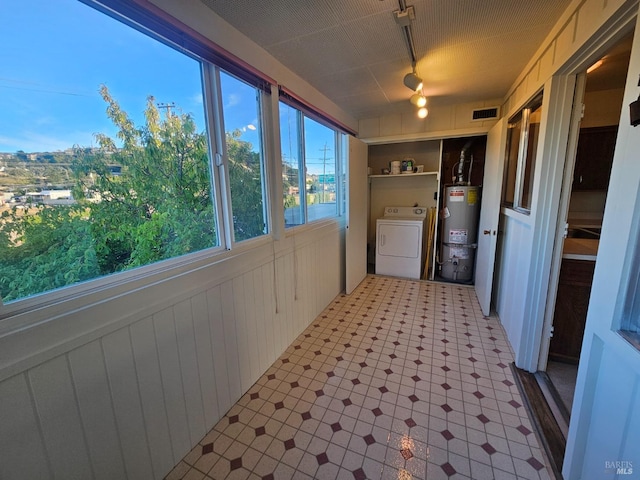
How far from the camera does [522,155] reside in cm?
239

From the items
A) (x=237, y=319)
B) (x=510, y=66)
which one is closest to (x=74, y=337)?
(x=237, y=319)

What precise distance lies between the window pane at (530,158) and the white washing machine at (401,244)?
142cm

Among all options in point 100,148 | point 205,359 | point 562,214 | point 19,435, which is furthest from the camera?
point 562,214

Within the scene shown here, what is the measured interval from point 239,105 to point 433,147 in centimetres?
316

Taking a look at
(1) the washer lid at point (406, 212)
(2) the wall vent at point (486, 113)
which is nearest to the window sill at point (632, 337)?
(2) the wall vent at point (486, 113)

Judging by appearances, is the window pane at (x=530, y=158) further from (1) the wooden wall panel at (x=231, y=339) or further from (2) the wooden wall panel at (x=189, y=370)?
(2) the wooden wall panel at (x=189, y=370)

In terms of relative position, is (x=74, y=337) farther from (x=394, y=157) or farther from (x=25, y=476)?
(x=394, y=157)

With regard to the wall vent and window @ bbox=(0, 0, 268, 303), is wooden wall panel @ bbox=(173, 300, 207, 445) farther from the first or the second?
the wall vent

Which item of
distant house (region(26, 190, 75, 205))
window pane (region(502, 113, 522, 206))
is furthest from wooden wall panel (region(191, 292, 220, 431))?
window pane (region(502, 113, 522, 206))

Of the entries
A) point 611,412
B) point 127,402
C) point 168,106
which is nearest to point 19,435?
point 127,402

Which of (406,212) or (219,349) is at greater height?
(406,212)

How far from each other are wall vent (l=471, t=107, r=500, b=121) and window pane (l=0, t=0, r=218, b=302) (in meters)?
3.04

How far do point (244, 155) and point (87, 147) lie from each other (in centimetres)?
87

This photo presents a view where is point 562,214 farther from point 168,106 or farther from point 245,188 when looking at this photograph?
point 168,106
